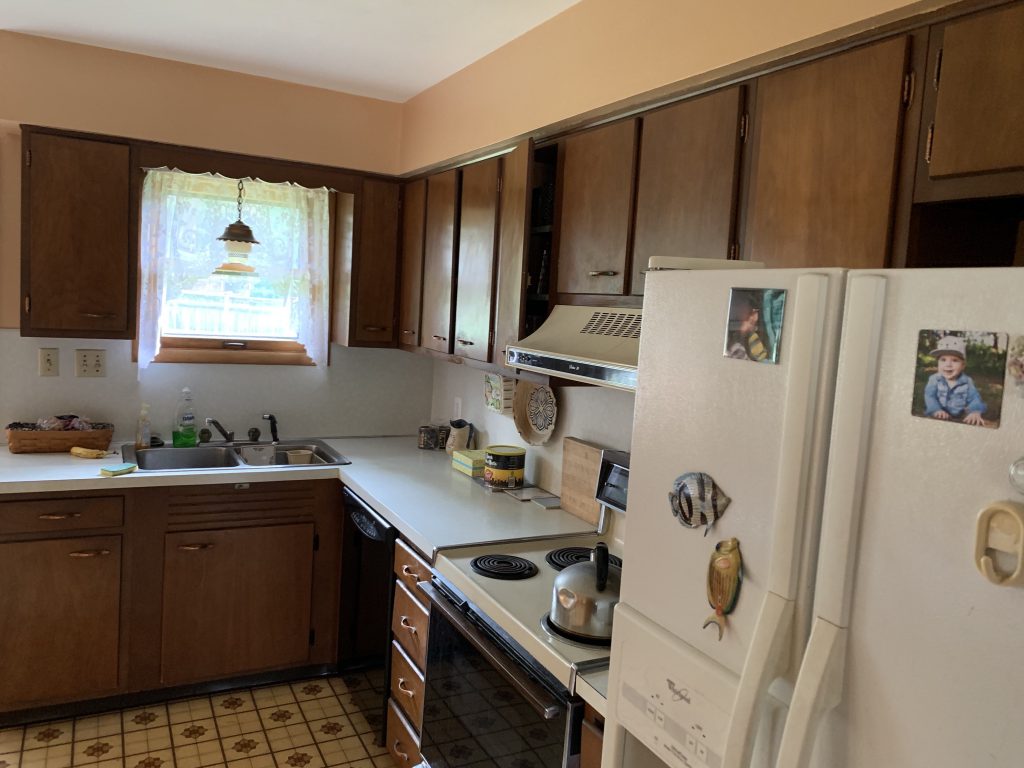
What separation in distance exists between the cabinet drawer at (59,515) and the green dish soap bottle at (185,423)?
23.4 inches

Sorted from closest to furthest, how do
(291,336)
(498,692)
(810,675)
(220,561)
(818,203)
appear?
(810,675)
(818,203)
(498,692)
(220,561)
(291,336)

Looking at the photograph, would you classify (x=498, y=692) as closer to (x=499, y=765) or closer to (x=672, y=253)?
(x=499, y=765)

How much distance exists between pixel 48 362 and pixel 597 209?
2.46 m

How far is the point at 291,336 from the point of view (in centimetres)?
372

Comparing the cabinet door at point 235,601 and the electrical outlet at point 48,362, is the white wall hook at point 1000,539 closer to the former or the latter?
the cabinet door at point 235,601

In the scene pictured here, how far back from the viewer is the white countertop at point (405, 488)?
96.5 inches

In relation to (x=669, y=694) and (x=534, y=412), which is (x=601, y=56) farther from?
(x=669, y=694)

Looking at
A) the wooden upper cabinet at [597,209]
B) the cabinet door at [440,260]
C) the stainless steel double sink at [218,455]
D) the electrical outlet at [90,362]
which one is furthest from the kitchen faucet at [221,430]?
the wooden upper cabinet at [597,209]

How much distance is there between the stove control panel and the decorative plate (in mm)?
1668

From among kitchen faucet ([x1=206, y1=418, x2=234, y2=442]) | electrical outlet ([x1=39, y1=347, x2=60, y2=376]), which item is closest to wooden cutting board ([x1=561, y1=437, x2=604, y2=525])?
kitchen faucet ([x1=206, y1=418, x2=234, y2=442])

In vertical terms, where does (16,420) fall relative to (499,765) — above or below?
above

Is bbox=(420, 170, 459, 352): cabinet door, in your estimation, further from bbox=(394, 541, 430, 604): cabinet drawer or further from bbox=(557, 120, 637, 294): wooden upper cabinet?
bbox=(394, 541, 430, 604): cabinet drawer

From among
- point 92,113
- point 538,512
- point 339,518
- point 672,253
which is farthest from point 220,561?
point 672,253

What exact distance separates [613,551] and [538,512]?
368 millimetres
